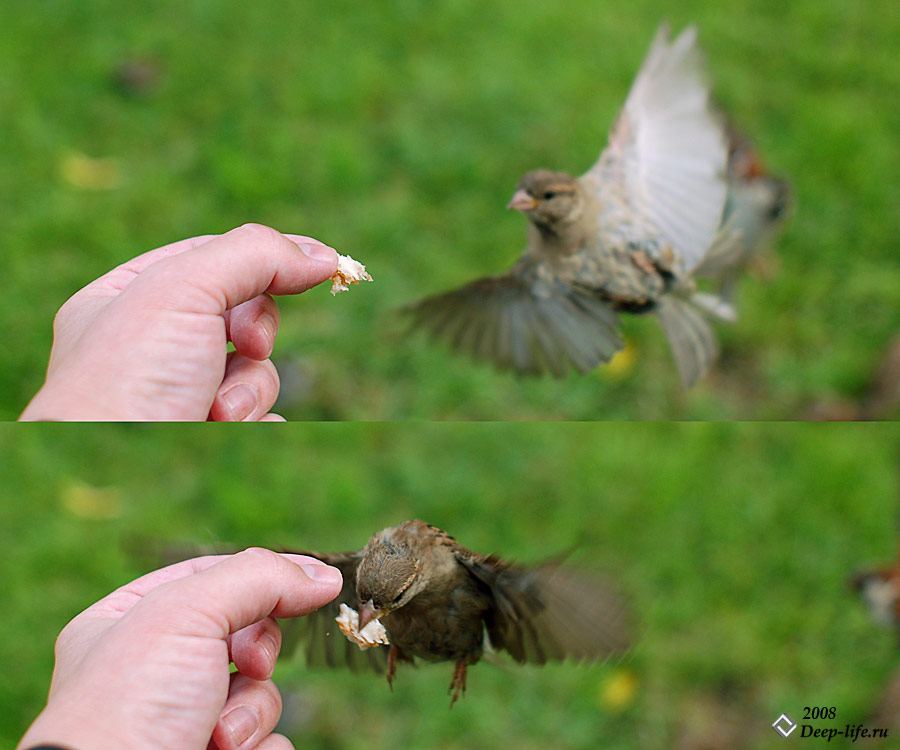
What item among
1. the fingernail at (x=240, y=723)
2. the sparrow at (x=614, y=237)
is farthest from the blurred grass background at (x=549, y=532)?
the fingernail at (x=240, y=723)

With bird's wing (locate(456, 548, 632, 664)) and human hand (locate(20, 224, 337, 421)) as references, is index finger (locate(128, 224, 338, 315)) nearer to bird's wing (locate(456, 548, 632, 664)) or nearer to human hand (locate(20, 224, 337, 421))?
human hand (locate(20, 224, 337, 421))

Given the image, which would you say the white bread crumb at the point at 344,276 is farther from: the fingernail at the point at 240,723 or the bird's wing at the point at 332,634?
the fingernail at the point at 240,723

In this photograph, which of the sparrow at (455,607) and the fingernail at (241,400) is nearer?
the sparrow at (455,607)

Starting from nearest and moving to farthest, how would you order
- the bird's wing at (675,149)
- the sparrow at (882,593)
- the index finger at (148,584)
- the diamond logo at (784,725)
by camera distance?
the index finger at (148,584), the bird's wing at (675,149), the diamond logo at (784,725), the sparrow at (882,593)

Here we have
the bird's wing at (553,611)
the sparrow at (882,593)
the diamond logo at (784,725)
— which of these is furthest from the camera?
the sparrow at (882,593)

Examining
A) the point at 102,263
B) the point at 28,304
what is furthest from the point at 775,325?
the point at 28,304

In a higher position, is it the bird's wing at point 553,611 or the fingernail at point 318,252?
the fingernail at point 318,252

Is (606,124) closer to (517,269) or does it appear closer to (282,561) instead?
(517,269)

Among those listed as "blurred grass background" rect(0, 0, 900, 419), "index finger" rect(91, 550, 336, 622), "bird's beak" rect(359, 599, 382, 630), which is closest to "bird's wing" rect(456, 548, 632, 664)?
"bird's beak" rect(359, 599, 382, 630)
